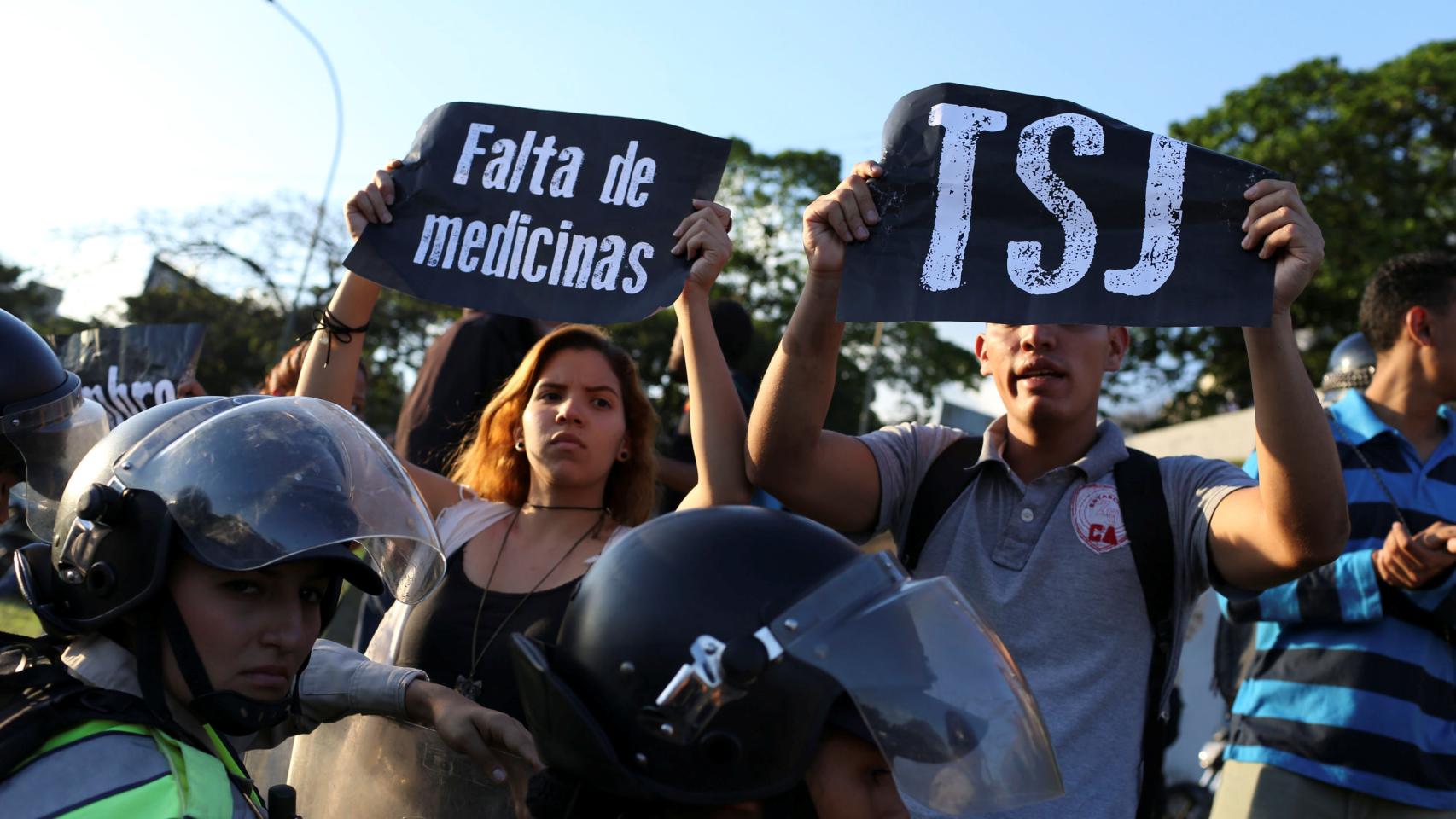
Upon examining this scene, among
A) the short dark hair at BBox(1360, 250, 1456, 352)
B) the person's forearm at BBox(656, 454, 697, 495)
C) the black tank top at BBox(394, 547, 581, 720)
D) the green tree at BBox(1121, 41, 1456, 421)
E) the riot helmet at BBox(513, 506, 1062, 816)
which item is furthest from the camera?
the green tree at BBox(1121, 41, 1456, 421)

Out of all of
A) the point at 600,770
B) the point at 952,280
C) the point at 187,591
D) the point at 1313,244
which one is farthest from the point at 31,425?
the point at 1313,244

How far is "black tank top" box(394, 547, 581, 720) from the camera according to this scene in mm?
3088

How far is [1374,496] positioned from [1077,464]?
5.14ft

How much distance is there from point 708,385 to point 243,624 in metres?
1.31

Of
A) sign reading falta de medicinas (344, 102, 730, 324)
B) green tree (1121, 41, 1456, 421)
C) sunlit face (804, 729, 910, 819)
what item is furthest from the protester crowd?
green tree (1121, 41, 1456, 421)

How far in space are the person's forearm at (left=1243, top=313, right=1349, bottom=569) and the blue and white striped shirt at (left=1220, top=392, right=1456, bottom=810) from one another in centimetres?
98

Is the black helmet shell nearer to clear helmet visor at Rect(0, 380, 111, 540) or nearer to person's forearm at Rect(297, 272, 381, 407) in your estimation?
clear helmet visor at Rect(0, 380, 111, 540)

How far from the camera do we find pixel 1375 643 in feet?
12.3

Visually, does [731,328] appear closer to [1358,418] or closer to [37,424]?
[1358,418]

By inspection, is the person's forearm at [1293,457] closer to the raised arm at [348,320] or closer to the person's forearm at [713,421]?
the person's forearm at [713,421]

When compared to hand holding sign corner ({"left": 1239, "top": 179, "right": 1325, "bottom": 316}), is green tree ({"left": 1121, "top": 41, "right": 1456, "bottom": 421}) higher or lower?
higher

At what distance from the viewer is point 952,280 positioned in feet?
9.59

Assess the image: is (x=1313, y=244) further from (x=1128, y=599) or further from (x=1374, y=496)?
(x=1374, y=496)

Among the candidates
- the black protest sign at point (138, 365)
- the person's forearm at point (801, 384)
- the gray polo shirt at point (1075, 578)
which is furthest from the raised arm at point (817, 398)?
the black protest sign at point (138, 365)
